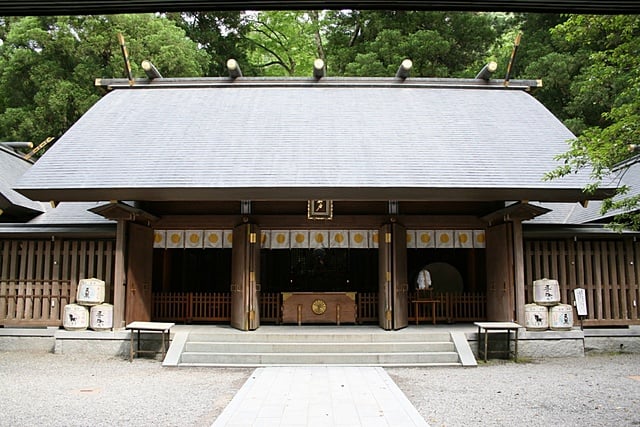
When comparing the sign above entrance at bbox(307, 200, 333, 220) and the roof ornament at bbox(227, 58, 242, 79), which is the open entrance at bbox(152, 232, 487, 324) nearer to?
the sign above entrance at bbox(307, 200, 333, 220)

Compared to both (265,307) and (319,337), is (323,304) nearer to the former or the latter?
(265,307)

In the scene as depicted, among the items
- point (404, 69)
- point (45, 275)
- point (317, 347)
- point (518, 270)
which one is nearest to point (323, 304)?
point (317, 347)

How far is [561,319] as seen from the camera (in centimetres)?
1002

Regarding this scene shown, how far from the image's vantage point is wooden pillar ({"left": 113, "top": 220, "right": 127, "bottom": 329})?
33.2ft

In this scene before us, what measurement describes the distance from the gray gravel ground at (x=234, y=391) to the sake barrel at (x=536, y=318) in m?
0.65

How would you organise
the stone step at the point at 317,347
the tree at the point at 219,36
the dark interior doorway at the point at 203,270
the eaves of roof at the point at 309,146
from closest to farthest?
the stone step at the point at 317,347 → the eaves of roof at the point at 309,146 → the dark interior doorway at the point at 203,270 → the tree at the point at 219,36

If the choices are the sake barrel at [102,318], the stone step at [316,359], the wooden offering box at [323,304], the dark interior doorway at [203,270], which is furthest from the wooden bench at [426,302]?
the sake barrel at [102,318]

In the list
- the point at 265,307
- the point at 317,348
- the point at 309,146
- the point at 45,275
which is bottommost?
the point at 317,348

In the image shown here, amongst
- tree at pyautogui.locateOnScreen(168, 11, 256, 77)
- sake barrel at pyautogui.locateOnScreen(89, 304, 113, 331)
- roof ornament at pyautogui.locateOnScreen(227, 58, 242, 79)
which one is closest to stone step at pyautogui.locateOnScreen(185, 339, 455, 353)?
sake barrel at pyautogui.locateOnScreen(89, 304, 113, 331)

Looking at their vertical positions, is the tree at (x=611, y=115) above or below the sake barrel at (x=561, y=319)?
above

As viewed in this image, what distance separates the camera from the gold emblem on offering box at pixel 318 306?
1180 centimetres

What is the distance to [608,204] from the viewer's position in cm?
754

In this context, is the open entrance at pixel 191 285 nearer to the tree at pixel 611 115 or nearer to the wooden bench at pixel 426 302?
the wooden bench at pixel 426 302

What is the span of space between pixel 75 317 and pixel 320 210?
5097 millimetres
